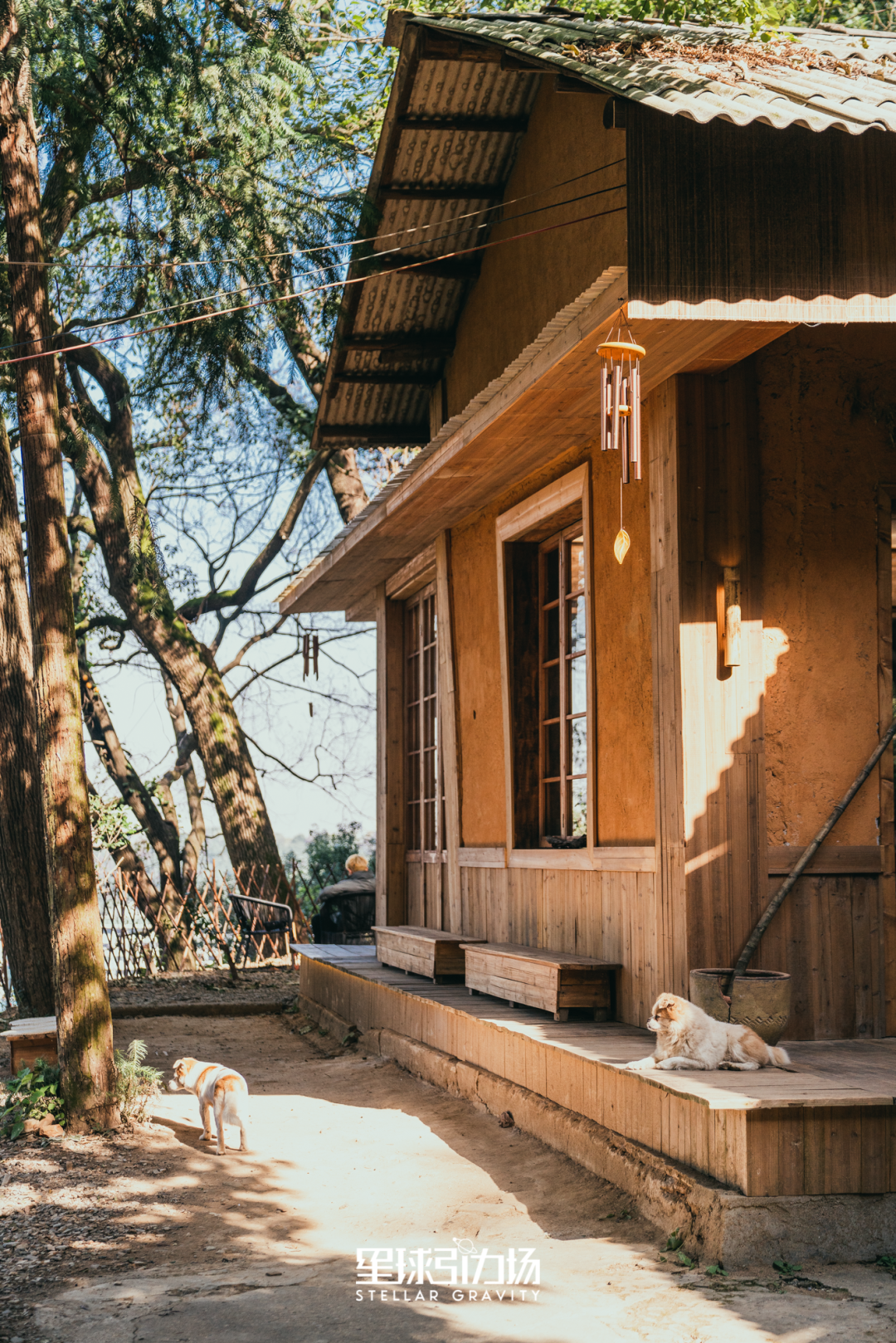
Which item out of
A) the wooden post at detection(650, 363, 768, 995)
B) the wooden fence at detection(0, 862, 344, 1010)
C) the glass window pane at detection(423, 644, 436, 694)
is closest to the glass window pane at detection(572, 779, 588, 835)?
the wooden post at detection(650, 363, 768, 995)

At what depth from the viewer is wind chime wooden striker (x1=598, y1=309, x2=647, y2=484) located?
4.50 m

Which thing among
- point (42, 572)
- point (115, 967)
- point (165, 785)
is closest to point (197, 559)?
point (165, 785)

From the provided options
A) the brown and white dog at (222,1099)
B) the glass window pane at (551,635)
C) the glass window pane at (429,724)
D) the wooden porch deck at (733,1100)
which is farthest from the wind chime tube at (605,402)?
the glass window pane at (429,724)

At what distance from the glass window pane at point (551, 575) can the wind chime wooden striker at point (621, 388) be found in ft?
9.16

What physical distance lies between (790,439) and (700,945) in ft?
7.24

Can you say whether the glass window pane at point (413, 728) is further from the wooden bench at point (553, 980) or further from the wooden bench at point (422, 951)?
the wooden bench at point (553, 980)

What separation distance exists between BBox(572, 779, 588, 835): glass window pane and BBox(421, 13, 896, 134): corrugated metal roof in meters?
3.26

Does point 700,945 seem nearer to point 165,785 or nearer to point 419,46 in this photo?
point 419,46

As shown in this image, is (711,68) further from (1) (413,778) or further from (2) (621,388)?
(1) (413,778)

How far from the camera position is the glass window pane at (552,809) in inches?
294

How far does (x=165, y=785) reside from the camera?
20672mm

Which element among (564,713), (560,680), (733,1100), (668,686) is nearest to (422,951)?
(564,713)

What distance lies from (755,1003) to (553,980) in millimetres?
1336

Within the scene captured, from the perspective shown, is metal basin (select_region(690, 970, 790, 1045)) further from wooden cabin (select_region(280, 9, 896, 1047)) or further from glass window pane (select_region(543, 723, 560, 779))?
glass window pane (select_region(543, 723, 560, 779))
